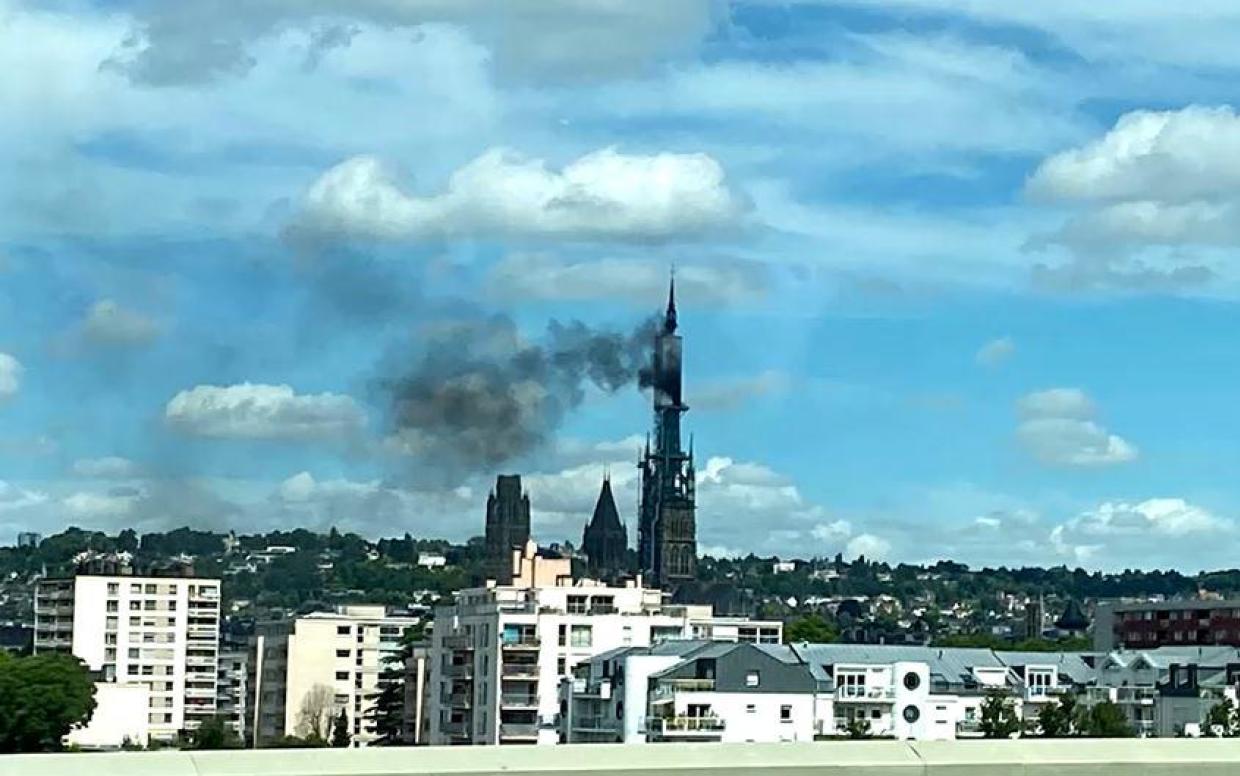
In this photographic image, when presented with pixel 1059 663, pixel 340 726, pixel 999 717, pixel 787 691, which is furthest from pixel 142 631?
pixel 999 717

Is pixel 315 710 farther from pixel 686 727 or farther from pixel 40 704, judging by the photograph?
pixel 40 704

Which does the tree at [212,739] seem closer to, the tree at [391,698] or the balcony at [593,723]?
the balcony at [593,723]

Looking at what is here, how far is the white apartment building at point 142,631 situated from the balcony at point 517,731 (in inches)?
1607

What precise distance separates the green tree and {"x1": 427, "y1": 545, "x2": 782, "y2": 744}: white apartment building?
17.3 metres

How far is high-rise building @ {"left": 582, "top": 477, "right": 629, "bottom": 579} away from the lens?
531 feet

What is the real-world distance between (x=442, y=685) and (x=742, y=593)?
7629 centimetres

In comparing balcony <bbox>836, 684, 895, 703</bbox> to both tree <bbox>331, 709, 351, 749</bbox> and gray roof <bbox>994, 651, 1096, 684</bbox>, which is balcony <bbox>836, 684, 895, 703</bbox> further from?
tree <bbox>331, 709, 351, 749</bbox>

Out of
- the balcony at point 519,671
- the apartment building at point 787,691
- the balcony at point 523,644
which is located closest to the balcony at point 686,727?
the apartment building at point 787,691

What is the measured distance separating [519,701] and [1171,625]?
199 feet

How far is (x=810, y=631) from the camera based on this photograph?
5044 inches

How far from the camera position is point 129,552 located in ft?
438

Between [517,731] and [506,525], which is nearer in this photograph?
[517,731]

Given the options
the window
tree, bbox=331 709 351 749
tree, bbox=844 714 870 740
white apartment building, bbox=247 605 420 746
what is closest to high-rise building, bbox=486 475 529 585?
white apartment building, bbox=247 605 420 746

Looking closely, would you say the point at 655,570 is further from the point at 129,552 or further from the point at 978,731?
the point at 978,731
